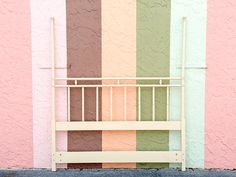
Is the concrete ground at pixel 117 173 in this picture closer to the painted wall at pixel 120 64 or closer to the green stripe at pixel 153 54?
the painted wall at pixel 120 64

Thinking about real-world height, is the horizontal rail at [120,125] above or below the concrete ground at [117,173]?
above

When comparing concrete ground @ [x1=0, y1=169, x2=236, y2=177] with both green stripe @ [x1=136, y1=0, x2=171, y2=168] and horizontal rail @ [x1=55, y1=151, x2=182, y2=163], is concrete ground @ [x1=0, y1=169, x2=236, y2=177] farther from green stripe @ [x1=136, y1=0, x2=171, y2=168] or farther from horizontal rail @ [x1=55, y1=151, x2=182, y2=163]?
green stripe @ [x1=136, y1=0, x2=171, y2=168]

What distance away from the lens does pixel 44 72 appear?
2.80 meters

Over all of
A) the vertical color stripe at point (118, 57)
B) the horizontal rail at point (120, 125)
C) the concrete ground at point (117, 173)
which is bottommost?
the concrete ground at point (117, 173)

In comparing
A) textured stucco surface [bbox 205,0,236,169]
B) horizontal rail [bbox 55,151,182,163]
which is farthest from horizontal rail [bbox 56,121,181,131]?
textured stucco surface [bbox 205,0,236,169]

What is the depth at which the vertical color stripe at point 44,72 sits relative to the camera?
2.77 metres

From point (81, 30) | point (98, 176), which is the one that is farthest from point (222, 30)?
point (98, 176)

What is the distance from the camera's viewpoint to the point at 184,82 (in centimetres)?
275

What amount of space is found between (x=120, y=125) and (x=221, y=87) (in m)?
0.95

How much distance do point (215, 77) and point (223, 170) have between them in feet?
2.75

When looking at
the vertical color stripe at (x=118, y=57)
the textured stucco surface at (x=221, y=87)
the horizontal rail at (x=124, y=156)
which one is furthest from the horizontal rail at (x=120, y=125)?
the textured stucco surface at (x=221, y=87)

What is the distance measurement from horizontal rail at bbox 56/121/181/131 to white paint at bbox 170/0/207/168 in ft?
0.33

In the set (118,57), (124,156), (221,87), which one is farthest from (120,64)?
(221,87)

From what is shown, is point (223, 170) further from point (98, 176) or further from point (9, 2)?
point (9, 2)
